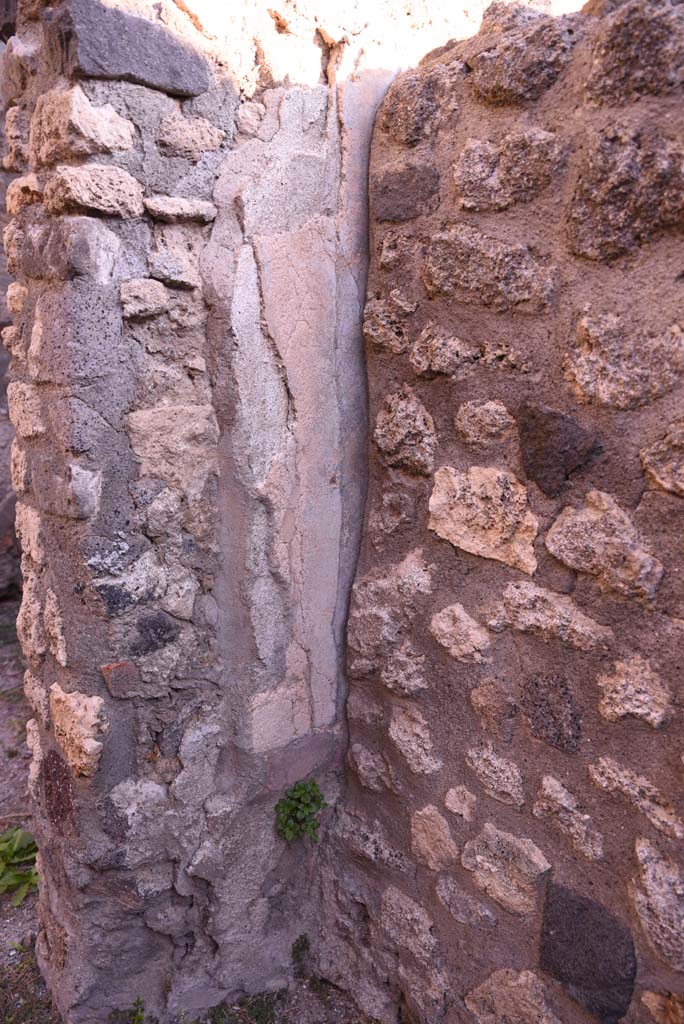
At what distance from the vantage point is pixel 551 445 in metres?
1.42

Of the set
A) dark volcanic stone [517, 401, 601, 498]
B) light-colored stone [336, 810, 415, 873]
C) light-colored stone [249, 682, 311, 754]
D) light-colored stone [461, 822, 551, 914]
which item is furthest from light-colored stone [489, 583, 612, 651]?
light-colored stone [336, 810, 415, 873]

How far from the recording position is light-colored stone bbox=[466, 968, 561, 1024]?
1.58 m

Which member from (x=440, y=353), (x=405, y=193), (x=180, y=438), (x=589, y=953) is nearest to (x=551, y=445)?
(x=440, y=353)

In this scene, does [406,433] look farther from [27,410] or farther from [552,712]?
[27,410]

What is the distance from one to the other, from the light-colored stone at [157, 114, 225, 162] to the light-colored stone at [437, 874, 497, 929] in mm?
1622

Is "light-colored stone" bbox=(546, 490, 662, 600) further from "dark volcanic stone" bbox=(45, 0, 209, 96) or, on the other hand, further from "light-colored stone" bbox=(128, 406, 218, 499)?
"dark volcanic stone" bbox=(45, 0, 209, 96)

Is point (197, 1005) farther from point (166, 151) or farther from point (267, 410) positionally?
point (166, 151)

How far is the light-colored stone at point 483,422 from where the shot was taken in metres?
1.49

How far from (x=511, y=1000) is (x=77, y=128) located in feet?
6.28

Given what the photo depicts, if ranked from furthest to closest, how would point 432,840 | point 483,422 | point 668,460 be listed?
1. point 432,840
2. point 483,422
3. point 668,460

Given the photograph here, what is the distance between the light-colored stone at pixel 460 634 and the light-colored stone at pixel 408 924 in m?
0.65

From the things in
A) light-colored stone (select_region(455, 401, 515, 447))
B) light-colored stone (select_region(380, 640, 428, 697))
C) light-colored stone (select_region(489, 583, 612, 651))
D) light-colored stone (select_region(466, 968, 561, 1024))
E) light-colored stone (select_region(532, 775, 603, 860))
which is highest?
light-colored stone (select_region(455, 401, 515, 447))

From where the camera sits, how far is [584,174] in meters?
1.31

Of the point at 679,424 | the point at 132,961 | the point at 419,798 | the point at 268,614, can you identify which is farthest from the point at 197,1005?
the point at 679,424
